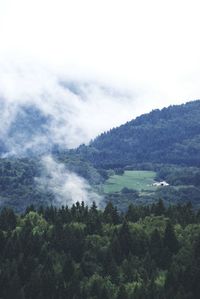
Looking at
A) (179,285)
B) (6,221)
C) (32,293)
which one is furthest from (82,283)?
(6,221)

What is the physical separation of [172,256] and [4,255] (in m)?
41.3

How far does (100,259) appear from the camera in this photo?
174 m

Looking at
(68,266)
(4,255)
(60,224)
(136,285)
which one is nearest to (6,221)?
(60,224)

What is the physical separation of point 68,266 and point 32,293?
53.2ft

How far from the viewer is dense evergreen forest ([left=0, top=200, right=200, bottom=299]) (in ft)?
474

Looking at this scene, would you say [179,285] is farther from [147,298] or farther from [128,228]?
[128,228]

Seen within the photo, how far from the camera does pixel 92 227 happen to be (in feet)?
626

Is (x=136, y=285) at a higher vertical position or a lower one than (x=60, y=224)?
lower

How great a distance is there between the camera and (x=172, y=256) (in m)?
168

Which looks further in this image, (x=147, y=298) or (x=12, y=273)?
(x=12, y=273)

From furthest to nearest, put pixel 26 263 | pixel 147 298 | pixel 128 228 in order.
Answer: pixel 128 228 → pixel 26 263 → pixel 147 298

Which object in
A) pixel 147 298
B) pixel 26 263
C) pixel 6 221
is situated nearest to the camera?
pixel 147 298

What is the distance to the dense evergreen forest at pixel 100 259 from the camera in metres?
145

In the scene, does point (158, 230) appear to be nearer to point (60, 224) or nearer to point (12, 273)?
point (60, 224)
